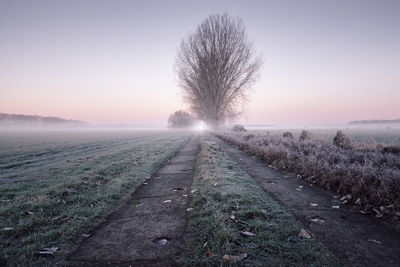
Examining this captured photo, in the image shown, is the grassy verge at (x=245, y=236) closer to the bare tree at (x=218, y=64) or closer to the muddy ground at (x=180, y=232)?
the muddy ground at (x=180, y=232)

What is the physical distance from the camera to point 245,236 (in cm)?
242

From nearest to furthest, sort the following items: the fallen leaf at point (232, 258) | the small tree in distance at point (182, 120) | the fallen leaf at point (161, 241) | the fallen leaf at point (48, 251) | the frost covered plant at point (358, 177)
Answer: the fallen leaf at point (232, 258)
the fallen leaf at point (48, 251)
the fallen leaf at point (161, 241)
the frost covered plant at point (358, 177)
the small tree in distance at point (182, 120)

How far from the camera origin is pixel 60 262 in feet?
6.98

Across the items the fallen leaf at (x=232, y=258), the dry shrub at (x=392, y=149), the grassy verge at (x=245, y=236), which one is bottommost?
the grassy verge at (x=245, y=236)

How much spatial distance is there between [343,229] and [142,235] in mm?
2902

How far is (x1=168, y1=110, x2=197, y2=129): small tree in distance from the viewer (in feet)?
374

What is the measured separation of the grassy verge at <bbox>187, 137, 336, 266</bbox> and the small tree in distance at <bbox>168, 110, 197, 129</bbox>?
109m

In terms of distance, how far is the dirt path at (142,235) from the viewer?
7.07 feet

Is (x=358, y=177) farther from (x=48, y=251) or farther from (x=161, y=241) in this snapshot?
(x=48, y=251)

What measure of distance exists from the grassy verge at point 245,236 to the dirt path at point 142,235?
0.26 metres

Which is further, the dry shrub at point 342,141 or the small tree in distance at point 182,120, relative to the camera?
the small tree in distance at point 182,120

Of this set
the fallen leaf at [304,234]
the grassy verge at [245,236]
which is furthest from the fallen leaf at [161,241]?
the fallen leaf at [304,234]

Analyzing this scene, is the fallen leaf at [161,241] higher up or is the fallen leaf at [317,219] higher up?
the fallen leaf at [317,219]

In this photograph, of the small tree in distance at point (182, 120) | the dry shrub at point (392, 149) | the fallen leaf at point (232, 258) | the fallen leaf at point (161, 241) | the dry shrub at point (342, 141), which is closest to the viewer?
the fallen leaf at point (232, 258)
